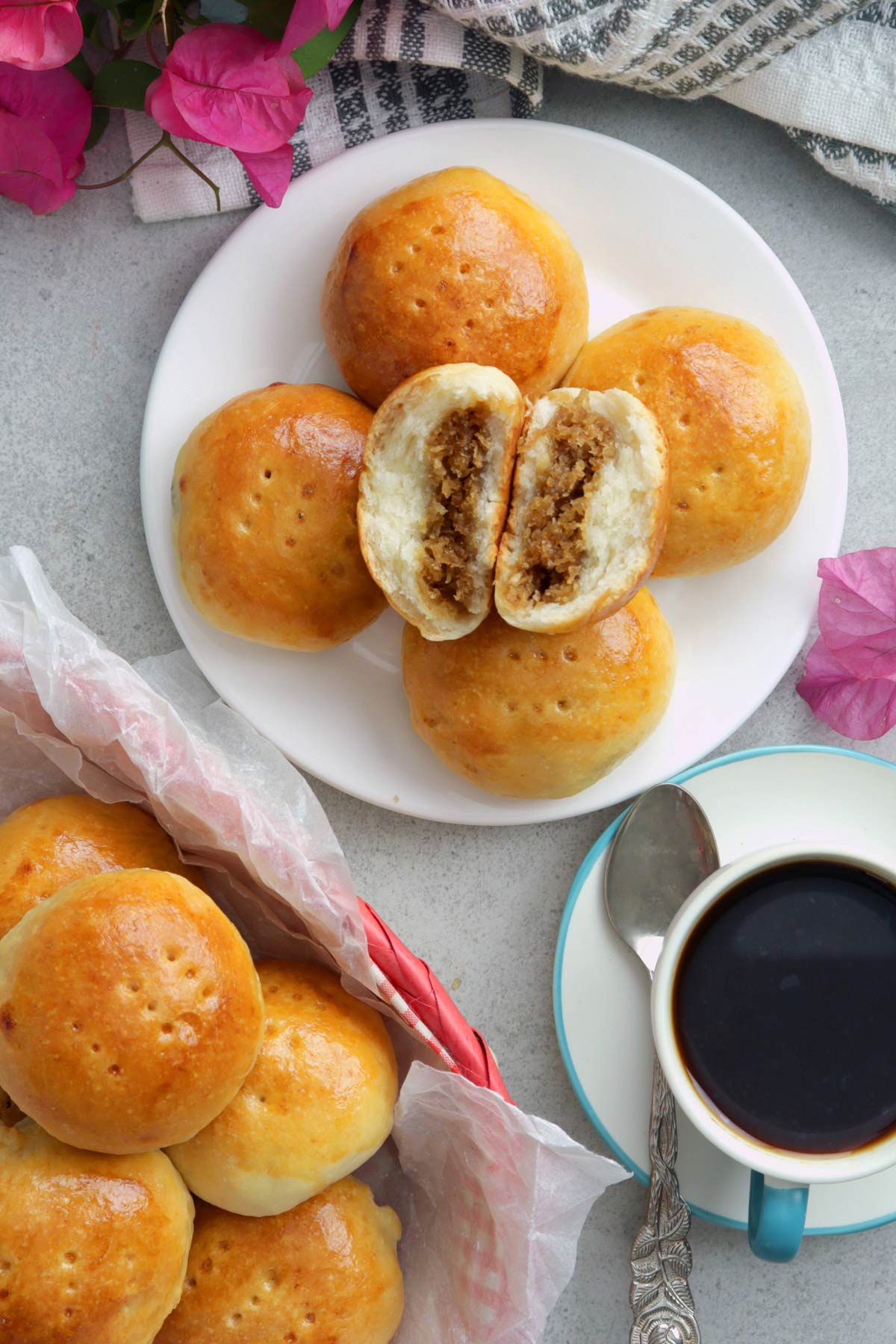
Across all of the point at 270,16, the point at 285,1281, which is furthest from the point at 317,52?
the point at 285,1281

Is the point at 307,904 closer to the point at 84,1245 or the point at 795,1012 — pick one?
the point at 84,1245

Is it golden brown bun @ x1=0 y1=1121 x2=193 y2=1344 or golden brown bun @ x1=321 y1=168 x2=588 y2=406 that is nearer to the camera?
golden brown bun @ x1=0 y1=1121 x2=193 y2=1344

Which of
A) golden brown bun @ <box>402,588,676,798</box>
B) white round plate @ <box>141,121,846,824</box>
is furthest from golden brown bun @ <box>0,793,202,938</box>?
golden brown bun @ <box>402,588,676,798</box>

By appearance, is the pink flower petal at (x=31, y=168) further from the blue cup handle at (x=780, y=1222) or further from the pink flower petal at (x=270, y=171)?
the blue cup handle at (x=780, y=1222)

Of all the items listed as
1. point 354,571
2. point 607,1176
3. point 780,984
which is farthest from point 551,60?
point 607,1176

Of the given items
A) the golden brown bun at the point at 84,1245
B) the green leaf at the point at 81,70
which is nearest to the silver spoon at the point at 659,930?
the golden brown bun at the point at 84,1245

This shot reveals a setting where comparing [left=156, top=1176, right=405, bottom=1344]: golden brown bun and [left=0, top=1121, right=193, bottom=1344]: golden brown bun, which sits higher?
[left=0, top=1121, right=193, bottom=1344]: golden brown bun

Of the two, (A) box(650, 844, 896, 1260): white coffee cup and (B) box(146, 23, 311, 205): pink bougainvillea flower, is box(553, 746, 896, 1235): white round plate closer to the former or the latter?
(A) box(650, 844, 896, 1260): white coffee cup
